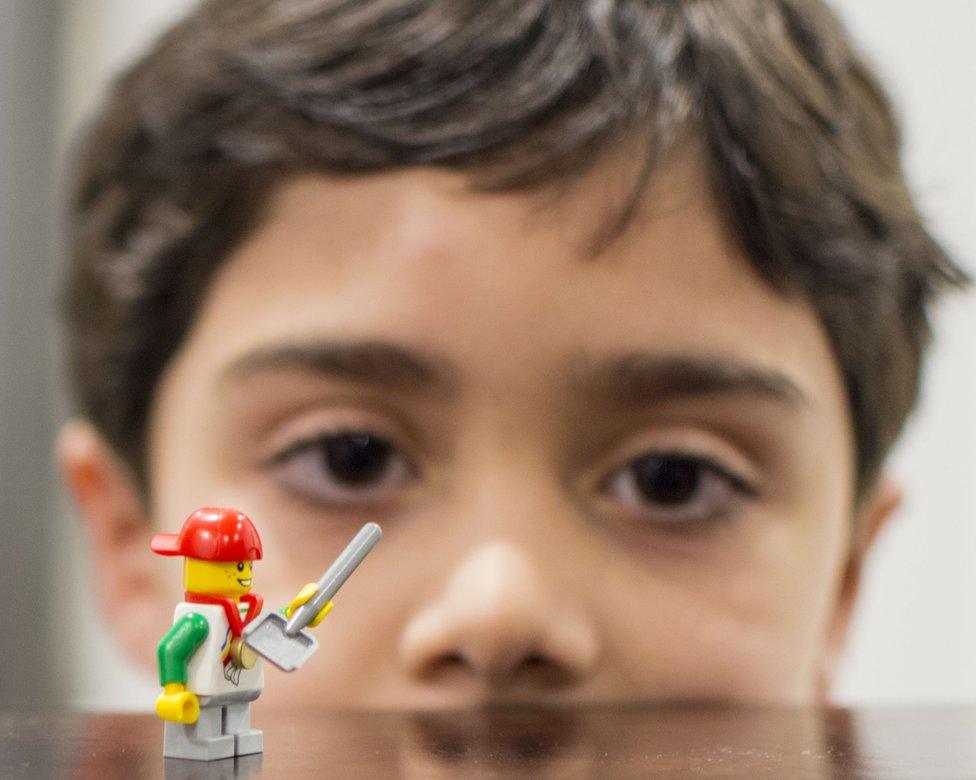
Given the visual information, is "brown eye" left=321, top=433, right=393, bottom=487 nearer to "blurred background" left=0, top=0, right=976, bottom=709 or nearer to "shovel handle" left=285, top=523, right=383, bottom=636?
"shovel handle" left=285, top=523, right=383, bottom=636

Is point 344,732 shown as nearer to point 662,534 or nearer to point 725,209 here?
point 662,534

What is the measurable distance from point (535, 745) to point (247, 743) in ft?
0.39

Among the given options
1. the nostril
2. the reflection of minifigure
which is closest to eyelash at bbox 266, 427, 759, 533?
the nostril

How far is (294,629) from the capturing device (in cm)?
49

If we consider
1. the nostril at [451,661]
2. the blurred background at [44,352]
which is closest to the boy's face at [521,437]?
the nostril at [451,661]

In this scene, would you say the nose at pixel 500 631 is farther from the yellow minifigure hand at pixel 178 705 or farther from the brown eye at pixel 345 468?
the yellow minifigure hand at pixel 178 705

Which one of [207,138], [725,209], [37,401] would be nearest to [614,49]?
[725,209]

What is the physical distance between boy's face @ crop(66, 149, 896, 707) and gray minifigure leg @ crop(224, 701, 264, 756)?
20 centimetres

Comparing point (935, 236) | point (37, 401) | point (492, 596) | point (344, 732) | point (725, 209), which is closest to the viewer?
point (344, 732)

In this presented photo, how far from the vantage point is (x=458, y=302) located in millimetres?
739

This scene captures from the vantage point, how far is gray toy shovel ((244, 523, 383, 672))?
0.48 m

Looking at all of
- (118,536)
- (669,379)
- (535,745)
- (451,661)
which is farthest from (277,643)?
(118,536)

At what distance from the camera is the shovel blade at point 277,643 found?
1.58ft

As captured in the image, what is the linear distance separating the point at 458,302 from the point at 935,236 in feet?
1.33
